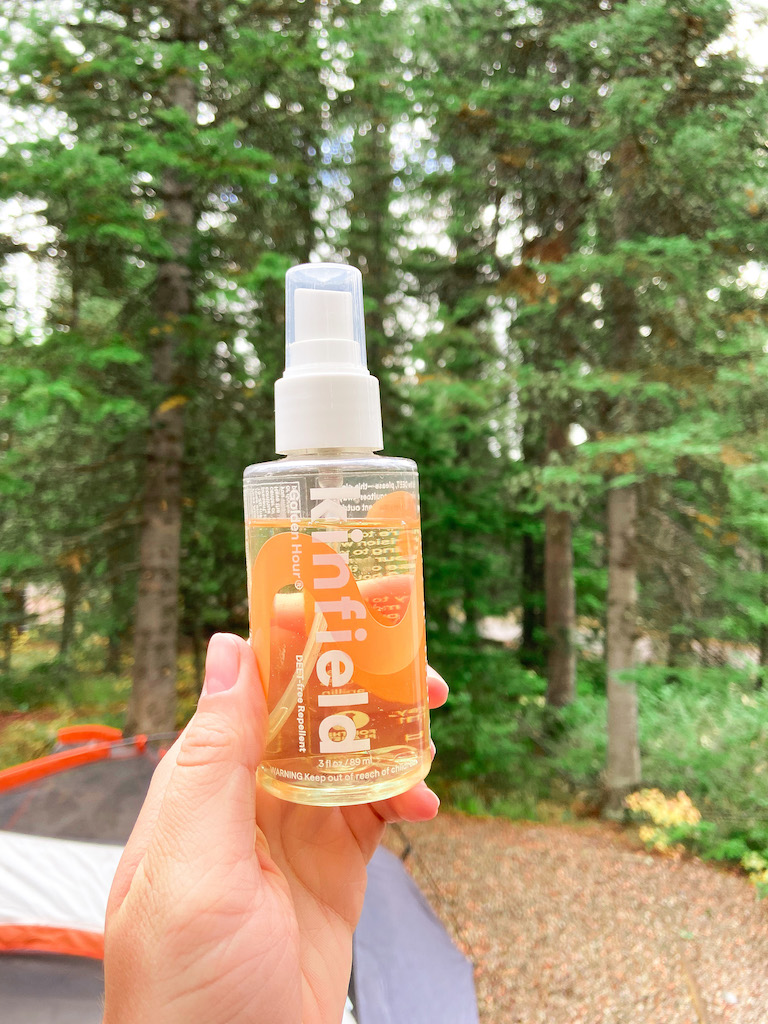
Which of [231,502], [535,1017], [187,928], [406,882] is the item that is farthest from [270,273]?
[535,1017]

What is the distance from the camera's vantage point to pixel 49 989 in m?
2.63

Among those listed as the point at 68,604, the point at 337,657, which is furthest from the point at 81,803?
the point at 337,657

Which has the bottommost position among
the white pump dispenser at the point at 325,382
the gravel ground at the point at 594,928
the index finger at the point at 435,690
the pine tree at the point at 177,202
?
the gravel ground at the point at 594,928

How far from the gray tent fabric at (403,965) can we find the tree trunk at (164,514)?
86.0 inches

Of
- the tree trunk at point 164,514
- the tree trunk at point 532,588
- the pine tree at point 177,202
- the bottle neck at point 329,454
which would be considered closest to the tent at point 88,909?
the tree trunk at point 164,514

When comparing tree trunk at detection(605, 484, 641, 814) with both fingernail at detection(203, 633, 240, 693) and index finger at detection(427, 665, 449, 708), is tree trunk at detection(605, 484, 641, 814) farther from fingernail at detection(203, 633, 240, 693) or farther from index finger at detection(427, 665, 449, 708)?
fingernail at detection(203, 633, 240, 693)

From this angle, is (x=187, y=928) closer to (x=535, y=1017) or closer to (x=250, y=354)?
(x=535, y=1017)

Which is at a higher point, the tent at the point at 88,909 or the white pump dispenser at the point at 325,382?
the white pump dispenser at the point at 325,382

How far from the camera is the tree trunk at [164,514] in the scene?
4.92m

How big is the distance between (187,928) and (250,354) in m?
4.85

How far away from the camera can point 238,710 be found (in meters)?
1.18

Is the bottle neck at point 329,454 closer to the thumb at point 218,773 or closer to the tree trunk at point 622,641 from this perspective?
the thumb at point 218,773

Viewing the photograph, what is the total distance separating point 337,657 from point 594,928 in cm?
377

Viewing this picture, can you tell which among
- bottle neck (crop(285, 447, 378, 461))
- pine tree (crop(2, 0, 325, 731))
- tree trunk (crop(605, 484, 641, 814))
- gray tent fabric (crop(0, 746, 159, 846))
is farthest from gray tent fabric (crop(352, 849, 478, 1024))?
tree trunk (crop(605, 484, 641, 814))
